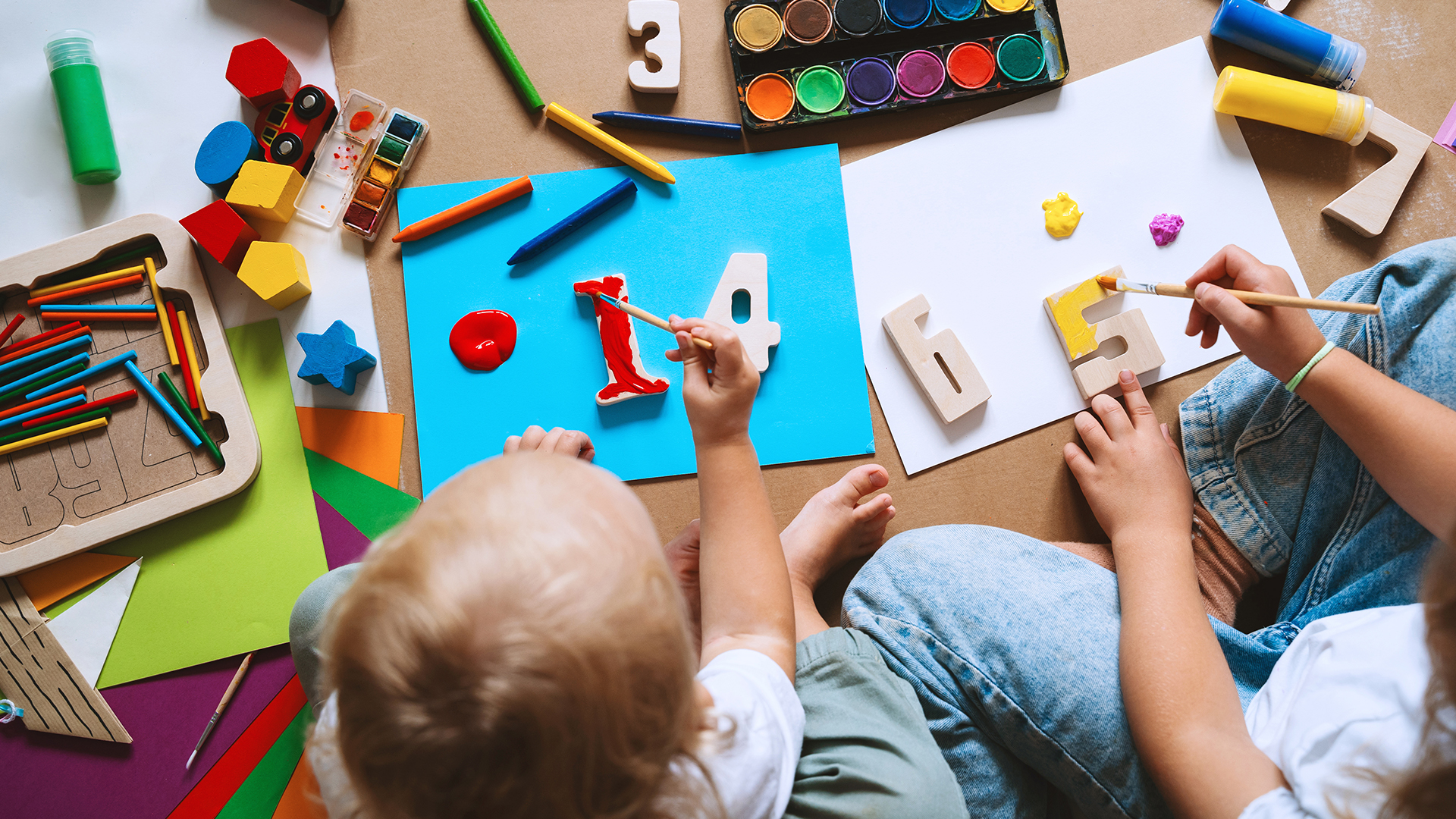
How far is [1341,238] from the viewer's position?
35.6 inches

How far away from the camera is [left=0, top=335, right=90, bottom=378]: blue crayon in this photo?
2.86ft

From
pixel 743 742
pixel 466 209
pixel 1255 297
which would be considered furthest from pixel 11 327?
pixel 1255 297

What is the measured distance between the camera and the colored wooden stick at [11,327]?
88cm

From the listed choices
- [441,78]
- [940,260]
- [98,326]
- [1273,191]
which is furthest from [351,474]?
[1273,191]

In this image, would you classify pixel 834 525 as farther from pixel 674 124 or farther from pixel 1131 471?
pixel 674 124

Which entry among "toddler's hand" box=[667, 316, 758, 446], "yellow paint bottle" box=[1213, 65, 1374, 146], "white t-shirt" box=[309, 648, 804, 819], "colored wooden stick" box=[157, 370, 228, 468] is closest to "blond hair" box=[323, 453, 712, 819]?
"white t-shirt" box=[309, 648, 804, 819]

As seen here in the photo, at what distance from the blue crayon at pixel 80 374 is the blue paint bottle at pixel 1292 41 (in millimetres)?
1245

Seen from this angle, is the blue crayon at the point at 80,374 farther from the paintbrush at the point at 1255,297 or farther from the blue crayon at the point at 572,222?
the paintbrush at the point at 1255,297

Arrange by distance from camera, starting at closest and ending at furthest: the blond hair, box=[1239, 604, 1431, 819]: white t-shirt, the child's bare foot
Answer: the blond hair
box=[1239, 604, 1431, 819]: white t-shirt
the child's bare foot

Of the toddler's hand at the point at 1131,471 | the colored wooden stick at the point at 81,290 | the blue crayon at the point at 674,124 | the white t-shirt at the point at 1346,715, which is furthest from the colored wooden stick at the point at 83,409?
the white t-shirt at the point at 1346,715

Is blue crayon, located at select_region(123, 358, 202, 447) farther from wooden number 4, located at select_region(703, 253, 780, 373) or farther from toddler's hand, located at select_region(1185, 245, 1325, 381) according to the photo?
toddler's hand, located at select_region(1185, 245, 1325, 381)

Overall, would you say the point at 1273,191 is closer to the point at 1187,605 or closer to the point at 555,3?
the point at 1187,605

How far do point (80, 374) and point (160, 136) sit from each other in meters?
0.28

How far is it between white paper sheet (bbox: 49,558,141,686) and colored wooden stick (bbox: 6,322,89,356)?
26cm
